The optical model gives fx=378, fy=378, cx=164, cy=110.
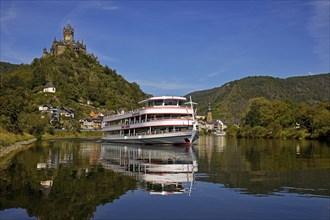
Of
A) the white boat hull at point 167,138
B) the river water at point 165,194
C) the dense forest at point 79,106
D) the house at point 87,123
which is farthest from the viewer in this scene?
the house at point 87,123

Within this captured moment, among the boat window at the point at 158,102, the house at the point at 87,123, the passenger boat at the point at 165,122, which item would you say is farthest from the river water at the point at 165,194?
the house at the point at 87,123

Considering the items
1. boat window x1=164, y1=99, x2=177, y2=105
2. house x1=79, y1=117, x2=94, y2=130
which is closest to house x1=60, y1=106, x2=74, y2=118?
house x1=79, y1=117, x2=94, y2=130

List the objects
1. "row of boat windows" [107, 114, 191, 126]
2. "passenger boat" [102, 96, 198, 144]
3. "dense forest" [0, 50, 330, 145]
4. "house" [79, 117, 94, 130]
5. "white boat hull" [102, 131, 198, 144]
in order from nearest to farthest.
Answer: "white boat hull" [102, 131, 198, 144], "passenger boat" [102, 96, 198, 144], "row of boat windows" [107, 114, 191, 126], "dense forest" [0, 50, 330, 145], "house" [79, 117, 94, 130]

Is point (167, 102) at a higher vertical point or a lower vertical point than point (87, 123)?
lower

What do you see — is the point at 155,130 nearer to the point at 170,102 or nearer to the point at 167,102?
the point at 167,102

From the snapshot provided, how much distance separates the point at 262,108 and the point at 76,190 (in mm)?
108266

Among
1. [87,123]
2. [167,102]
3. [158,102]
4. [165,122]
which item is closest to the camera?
[165,122]

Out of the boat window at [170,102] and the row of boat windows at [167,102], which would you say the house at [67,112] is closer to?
the row of boat windows at [167,102]

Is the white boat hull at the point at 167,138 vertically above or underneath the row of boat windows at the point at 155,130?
underneath

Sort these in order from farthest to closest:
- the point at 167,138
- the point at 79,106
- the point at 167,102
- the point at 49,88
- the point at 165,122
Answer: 1. the point at 79,106
2. the point at 49,88
3. the point at 167,102
4. the point at 167,138
5. the point at 165,122

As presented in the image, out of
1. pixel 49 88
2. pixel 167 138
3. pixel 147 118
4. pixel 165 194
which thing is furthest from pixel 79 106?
pixel 165 194

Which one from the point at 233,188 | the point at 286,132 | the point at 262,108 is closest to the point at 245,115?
the point at 262,108

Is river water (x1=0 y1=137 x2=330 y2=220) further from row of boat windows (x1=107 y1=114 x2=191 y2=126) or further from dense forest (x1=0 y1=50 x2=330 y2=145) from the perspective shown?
row of boat windows (x1=107 y1=114 x2=191 y2=126)

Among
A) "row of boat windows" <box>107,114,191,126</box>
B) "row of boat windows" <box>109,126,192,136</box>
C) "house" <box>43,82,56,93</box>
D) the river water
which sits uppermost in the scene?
"house" <box>43,82,56,93</box>
